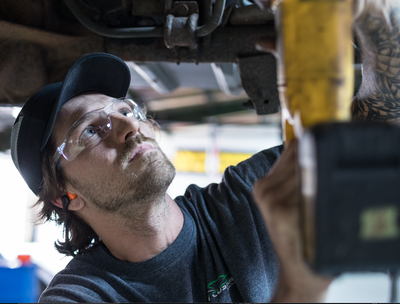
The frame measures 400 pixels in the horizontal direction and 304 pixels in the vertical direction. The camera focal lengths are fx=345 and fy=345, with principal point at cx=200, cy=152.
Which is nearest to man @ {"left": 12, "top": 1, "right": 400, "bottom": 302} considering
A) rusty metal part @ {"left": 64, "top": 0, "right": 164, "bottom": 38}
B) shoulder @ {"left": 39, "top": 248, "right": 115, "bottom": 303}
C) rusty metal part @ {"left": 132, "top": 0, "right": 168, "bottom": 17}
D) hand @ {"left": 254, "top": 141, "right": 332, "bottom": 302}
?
shoulder @ {"left": 39, "top": 248, "right": 115, "bottom": 303}

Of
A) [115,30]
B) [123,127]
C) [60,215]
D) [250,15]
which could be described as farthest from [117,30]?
[60,215]

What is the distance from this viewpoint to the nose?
125 centimetres

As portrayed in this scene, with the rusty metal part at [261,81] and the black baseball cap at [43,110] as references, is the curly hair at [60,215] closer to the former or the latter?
the black baseball cap at [43,110]

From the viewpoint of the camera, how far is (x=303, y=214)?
0.38 meters

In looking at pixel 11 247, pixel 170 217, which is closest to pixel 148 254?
pixel 170 217

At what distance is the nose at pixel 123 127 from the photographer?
49.3 inches

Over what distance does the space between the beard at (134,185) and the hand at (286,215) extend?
0.71 metres

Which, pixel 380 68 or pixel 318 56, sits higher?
pixel 318 56

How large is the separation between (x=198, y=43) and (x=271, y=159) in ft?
1.83

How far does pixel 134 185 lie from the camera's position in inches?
46.6

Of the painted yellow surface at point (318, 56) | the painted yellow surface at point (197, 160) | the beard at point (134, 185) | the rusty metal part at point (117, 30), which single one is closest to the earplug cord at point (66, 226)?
the beard at point (134, 185)

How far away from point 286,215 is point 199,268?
818 mm

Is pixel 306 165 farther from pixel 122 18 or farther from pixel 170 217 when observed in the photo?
pixel 122 18

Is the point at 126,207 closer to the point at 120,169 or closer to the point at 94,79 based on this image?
the point at 120,169
